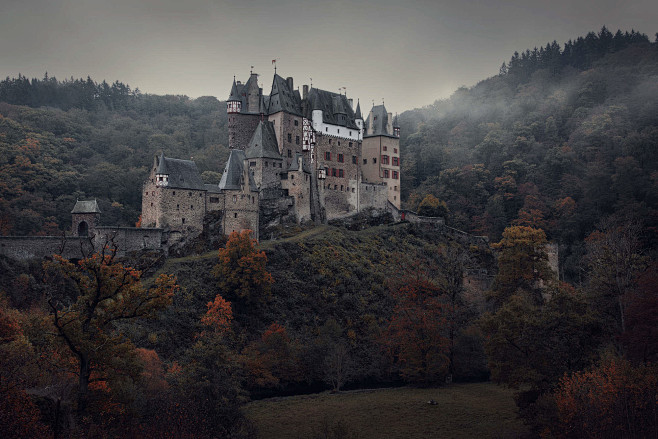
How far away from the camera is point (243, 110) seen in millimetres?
60375

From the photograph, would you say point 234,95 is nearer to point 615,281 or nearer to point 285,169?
point 285,169

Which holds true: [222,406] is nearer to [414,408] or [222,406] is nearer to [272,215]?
[414,408]

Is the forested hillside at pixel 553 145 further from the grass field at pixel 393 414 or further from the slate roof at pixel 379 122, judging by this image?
the grass field at pixel 393 414

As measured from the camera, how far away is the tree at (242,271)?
45.1 metres

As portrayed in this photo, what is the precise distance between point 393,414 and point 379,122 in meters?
41.4

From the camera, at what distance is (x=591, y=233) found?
7094cm

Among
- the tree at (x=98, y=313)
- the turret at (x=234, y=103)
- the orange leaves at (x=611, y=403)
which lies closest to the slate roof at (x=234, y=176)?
the turret at (x=234, y=103)

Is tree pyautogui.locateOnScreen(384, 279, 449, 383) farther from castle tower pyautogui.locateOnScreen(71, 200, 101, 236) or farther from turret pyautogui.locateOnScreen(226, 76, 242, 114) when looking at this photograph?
turret pyautogui.locateOnScreen(226, 76, 242, 114)

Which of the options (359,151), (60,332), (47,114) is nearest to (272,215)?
(359,151)

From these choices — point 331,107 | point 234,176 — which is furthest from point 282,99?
point 234,176

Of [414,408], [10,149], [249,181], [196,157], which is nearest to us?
[414,408]

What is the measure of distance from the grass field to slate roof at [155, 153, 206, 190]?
2066 centimetres

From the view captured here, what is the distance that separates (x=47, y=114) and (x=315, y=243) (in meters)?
56.8

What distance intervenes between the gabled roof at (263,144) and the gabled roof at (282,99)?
99.6 inches
